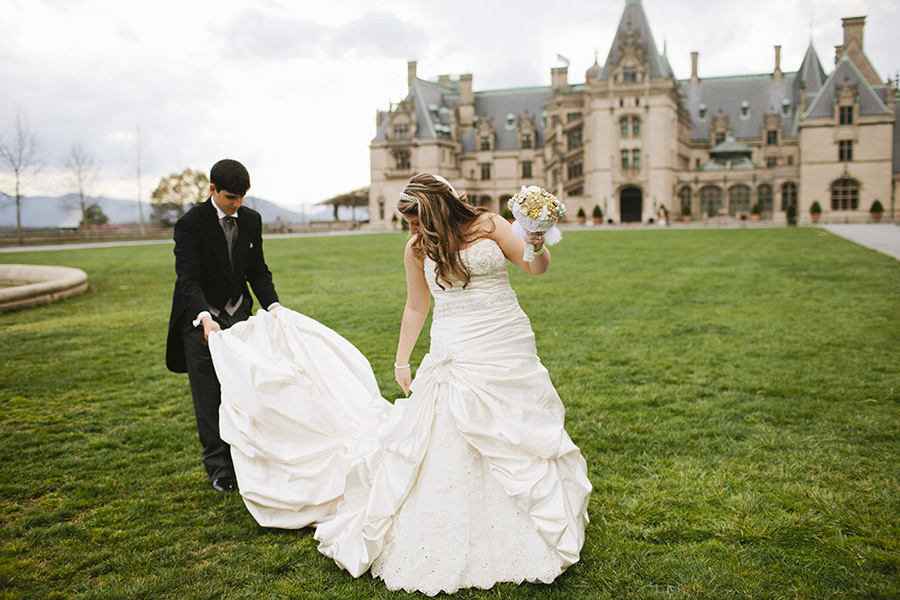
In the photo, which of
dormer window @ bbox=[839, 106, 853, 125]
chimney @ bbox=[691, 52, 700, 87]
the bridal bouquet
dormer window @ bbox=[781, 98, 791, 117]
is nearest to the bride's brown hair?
the bridal bouquet

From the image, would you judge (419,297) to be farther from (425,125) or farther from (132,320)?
(425,125)

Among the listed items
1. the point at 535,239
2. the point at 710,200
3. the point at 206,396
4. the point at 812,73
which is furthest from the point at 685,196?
the point at 535,239

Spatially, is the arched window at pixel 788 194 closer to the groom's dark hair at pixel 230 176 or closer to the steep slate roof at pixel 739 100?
the steep slate roof at pixel 739 100

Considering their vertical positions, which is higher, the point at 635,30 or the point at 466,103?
the point at 635,30

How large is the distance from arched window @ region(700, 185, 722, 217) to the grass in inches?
2091

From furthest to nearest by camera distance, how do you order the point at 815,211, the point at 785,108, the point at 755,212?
the point at 785,108
the point at 755,212
the point at 815,211

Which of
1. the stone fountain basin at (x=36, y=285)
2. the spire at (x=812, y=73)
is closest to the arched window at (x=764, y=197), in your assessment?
the spire at (x=812, y=73)

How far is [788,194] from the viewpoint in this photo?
59156 millimetres

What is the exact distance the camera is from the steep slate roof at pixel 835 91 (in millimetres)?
55625

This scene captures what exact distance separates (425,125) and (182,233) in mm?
74278

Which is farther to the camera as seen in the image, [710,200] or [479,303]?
[710,200]

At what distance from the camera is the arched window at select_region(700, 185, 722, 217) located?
6100cm

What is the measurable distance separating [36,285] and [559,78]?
231 feet

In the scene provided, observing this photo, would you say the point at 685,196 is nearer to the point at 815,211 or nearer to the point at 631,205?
the point at 631,205
